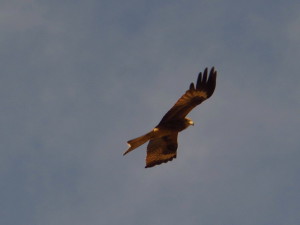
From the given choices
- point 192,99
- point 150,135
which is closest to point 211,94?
point 192,99

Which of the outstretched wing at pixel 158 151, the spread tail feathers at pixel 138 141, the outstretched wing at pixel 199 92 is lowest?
the spread tail feathers at pixel 138 141

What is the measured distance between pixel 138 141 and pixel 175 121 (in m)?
1.12

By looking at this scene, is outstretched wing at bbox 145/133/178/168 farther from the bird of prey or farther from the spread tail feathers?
the spread tail feathers

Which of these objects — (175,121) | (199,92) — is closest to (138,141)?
(175,121)

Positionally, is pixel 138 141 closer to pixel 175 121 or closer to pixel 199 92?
pixel 175 121

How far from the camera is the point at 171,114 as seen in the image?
61.5 feet

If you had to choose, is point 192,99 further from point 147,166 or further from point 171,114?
point 147,166

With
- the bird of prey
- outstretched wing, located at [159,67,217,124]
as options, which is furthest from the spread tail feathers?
outstretched wing, located at [159,67,217,124]

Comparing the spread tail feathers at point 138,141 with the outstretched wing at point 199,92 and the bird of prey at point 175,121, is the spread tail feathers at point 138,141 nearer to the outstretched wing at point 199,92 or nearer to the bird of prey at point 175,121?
the bird of prey at point 175,121

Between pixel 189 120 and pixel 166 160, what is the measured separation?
4.81 feet

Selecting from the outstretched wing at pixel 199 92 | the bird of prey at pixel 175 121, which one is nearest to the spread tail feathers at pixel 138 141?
the bird of prey at pixel 175 121

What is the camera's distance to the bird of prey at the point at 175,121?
1841 centimetres

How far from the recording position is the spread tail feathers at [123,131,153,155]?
18.1 meters

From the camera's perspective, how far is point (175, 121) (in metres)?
18.9
